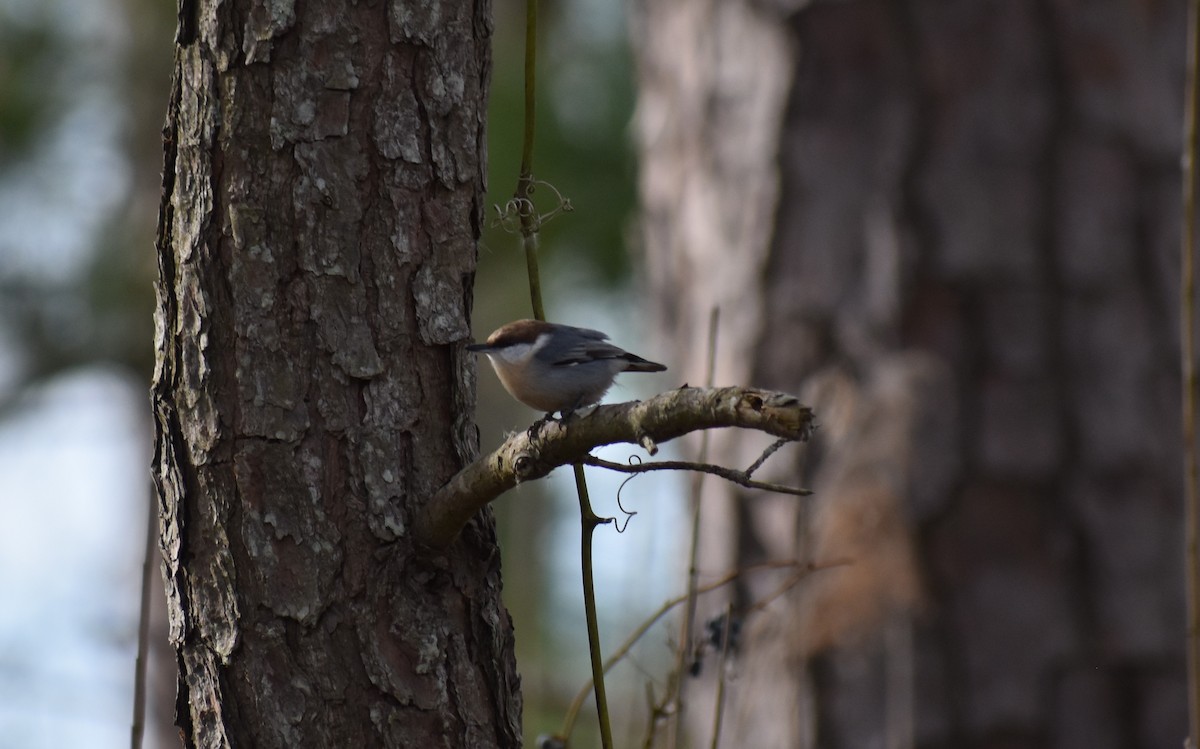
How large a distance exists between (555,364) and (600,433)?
742mm

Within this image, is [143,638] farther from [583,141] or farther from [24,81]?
[583,141]

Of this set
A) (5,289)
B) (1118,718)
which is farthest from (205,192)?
(5,289)

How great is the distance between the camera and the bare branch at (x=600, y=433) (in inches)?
44.6

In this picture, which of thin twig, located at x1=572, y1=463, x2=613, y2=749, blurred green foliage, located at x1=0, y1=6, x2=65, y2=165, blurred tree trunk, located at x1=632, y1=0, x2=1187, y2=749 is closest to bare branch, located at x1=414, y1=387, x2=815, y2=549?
thin twig, located at x1=572, y1=463, x2=613, y2=749

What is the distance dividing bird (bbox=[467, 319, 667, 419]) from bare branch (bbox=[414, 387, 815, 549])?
47 cm

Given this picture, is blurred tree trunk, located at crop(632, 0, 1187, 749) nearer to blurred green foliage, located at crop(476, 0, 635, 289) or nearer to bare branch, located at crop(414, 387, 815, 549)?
bare branch, located at crop(414, 387, 815, 549)

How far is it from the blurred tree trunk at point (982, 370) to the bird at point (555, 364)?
126 centimetres

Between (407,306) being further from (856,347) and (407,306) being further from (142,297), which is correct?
(142,297)

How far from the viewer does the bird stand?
6.81 feet

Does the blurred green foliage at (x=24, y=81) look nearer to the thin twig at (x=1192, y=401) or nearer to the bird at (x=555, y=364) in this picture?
the bird at (x=555, y=364)

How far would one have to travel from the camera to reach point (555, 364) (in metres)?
2.10

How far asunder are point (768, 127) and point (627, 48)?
10.5 ft

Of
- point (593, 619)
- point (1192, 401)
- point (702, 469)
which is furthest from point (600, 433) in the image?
point (1192, 401)

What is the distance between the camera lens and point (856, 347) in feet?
11.3
